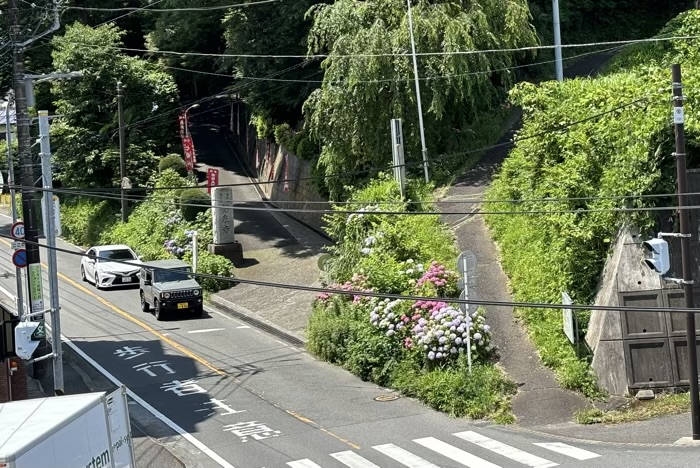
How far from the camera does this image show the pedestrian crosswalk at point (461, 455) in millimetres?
15117

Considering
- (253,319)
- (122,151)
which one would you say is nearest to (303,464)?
(253,319)

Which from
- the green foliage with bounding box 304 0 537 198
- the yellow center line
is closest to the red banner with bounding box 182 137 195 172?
the yellow center line

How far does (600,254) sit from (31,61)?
4180cm

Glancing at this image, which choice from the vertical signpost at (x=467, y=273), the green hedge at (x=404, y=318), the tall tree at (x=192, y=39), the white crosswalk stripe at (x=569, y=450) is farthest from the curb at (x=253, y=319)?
the tall tree at (x=192, y=39)

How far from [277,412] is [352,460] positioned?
3.94m

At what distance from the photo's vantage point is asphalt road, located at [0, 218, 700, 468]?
15633 mm

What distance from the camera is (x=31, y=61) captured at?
172 feet

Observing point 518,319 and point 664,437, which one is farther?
point 518,319

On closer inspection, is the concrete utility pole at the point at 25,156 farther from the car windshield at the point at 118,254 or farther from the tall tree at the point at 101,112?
the tall tree at the point at 101,112

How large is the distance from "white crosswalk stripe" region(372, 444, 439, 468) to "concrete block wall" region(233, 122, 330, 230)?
18.9 meters

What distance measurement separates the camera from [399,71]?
29484mm

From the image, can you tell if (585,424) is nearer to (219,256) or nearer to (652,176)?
(652,176)

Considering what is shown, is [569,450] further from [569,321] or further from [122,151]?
[122,151]

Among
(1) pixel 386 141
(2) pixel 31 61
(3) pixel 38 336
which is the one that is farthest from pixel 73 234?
(3) pixel 38 336
